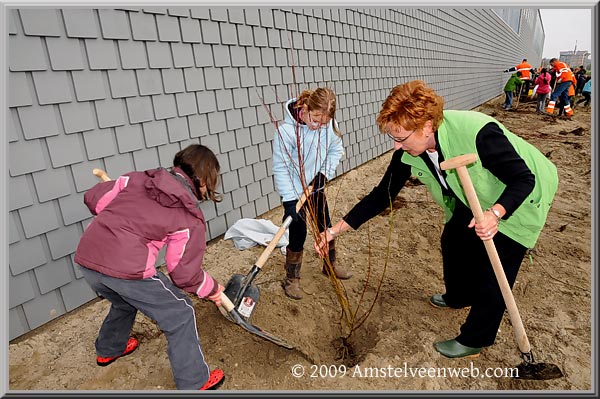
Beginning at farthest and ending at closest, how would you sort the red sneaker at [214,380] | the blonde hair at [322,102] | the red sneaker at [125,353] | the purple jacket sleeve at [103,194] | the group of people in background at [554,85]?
the group of people in background at [554,85]
the blonde hair at [322,102]
the red sneaker at [125,353]
the red sneaker at [214,380]
the purple jacket sleeve at [103,194]

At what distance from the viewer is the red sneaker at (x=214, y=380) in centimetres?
203

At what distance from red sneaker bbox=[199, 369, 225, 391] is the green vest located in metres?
1.68

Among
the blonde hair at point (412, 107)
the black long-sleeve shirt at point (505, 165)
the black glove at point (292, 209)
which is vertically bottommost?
the black glove at point (292, 209)

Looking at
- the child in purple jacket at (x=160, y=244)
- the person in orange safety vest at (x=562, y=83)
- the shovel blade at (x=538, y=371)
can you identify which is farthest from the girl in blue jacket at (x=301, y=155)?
the person in orange safety vest at (x=562, y=83)

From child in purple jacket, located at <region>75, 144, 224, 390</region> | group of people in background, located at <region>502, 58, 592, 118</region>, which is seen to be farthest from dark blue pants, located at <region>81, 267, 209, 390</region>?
group of people in background, located at <region>502, 58, 592, 118</region>

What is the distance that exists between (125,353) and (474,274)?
2306 millimetres

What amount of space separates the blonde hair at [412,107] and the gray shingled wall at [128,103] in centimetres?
210

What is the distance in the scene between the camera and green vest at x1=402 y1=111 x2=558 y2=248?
1.81 metres

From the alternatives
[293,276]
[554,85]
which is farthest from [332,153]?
[554,85]

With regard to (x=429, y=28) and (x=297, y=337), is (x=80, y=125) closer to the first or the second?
(x=297, y=337)

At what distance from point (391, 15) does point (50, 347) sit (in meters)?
6.97

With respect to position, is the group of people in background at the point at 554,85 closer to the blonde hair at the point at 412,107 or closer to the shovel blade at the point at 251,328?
the blonde hair at the point at 412,107

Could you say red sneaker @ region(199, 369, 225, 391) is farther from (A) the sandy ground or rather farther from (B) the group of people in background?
(B) the group of people in background

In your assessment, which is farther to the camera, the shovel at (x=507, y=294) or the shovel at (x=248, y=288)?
the shovel at (x=248, y=288)
